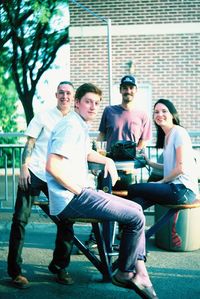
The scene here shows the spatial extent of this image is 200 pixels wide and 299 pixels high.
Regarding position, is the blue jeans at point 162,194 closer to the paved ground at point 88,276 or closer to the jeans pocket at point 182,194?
the jeans pocket at point 182,194

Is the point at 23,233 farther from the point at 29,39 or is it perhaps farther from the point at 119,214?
the point at 29,39

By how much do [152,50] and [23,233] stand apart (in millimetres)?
8305

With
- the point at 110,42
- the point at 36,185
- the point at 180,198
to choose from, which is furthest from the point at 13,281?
the point at 110,42

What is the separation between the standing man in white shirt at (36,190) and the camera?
13.0ft

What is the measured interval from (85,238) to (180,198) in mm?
2017

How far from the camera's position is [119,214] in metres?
3.32

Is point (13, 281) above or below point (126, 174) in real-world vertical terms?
below

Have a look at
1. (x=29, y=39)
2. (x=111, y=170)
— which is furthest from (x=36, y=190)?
(x=29, y=39)

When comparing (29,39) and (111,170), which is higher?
(29,39)

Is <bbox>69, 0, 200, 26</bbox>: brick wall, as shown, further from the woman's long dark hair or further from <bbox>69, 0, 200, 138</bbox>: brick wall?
the woman's long dark hair

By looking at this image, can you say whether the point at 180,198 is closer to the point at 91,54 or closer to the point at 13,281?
the point at 13,281

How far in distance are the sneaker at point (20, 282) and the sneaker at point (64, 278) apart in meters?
0.31

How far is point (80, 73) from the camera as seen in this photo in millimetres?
11430

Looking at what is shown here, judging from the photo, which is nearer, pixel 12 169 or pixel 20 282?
pixel 20 282
